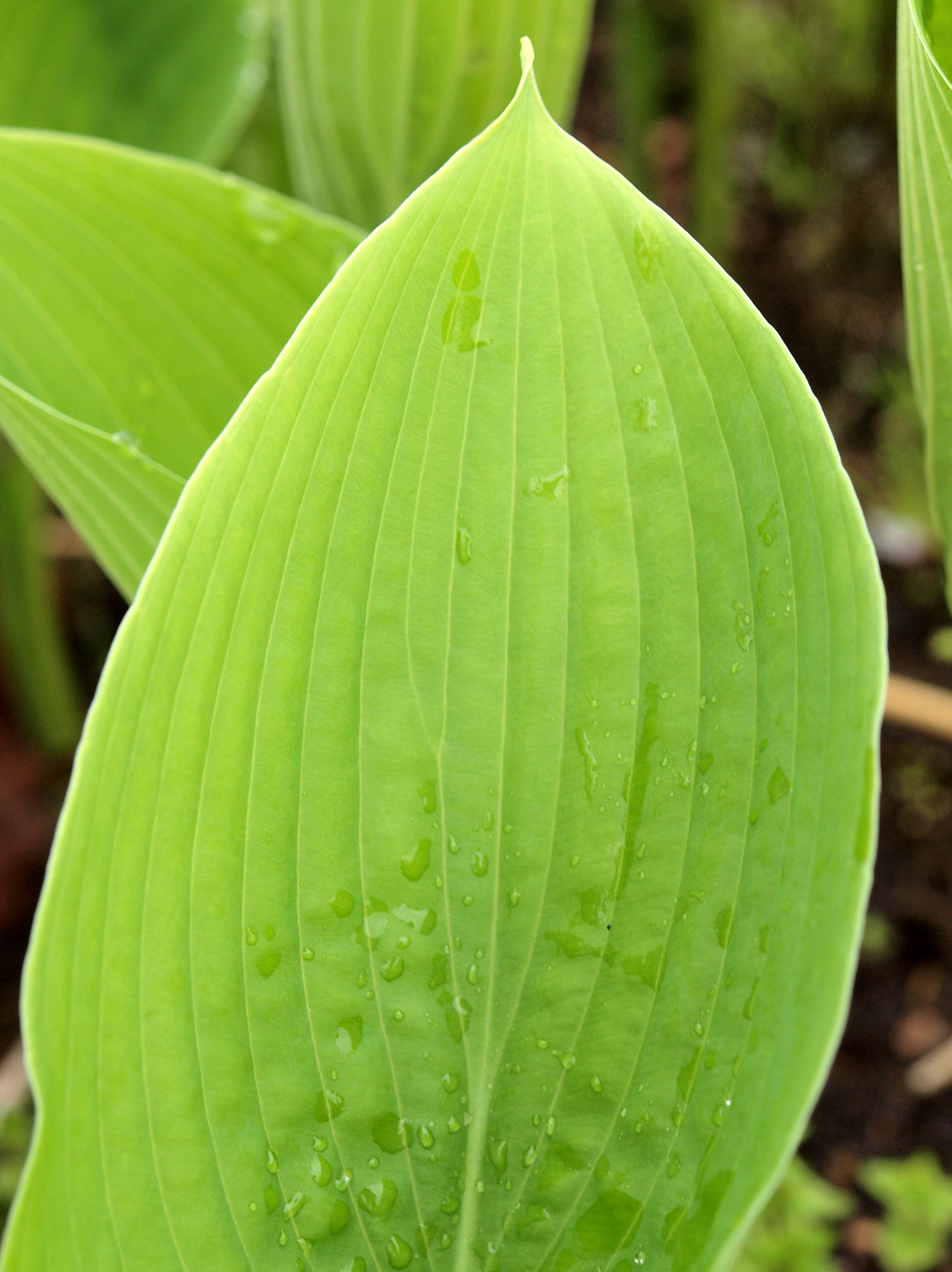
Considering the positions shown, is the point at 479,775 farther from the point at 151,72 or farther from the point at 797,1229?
the point at 797,1229

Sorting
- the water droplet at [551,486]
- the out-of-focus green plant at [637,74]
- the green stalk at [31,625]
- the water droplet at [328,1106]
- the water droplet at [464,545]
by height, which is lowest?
the green stalk at [31,625]

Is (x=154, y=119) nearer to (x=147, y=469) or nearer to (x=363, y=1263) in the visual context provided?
(x=147, y=469)

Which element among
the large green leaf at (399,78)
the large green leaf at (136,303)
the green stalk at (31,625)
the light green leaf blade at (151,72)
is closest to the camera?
the large green leaf at (136,303)

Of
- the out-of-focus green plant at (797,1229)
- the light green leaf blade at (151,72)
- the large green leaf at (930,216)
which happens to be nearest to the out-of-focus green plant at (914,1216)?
the out-of-focus green plant at (797,1229)

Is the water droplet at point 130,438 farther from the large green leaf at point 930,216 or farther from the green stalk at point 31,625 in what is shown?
the green stalk at point 31,625

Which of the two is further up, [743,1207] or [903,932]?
[743,1207]

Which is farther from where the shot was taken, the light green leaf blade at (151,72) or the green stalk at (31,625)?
the green stalk at (31,625)

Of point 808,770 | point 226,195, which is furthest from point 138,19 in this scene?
point 808,770

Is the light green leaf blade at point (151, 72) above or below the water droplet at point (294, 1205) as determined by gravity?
above
